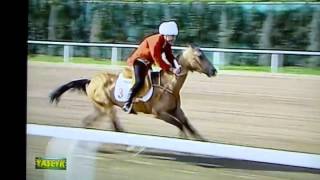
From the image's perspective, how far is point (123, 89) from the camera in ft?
7.68

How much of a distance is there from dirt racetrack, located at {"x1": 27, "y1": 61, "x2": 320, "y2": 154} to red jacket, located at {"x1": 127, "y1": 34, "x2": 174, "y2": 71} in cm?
11

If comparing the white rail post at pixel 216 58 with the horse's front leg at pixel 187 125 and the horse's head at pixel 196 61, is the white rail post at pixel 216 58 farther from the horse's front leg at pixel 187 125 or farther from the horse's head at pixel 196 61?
the horse's front leg at pixel 187 125

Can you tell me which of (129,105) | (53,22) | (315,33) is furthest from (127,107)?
(315,33)

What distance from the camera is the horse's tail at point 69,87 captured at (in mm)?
2365

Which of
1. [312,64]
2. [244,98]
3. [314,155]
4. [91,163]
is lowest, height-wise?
[91,163]

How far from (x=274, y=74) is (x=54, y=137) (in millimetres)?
912

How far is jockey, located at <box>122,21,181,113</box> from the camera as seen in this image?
89.0 inches

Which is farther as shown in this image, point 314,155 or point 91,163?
point 91,163

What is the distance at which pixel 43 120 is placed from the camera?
247 centimetres

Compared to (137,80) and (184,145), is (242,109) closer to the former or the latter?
(184,145)

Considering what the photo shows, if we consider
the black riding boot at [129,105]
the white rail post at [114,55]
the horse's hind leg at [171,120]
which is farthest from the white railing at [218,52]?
the horse's hind leg at [171,120]

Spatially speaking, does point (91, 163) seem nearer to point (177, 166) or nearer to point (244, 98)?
point (177, 166)
